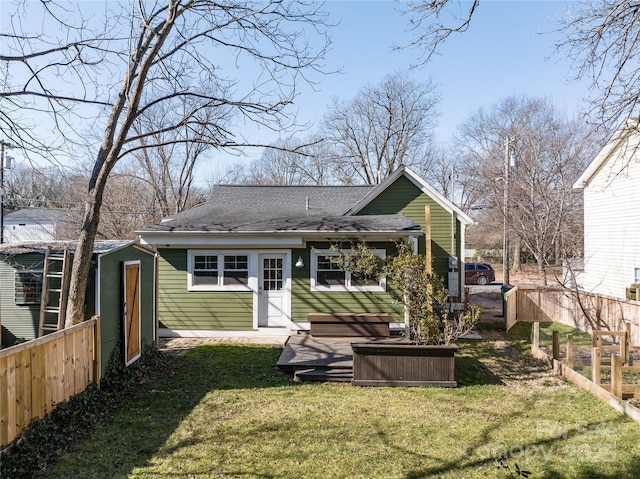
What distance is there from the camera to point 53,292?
6820 mm

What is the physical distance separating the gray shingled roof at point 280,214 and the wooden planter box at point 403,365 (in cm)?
386

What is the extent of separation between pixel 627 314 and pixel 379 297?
5.93 m

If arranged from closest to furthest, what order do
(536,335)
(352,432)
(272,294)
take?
(352,432), (536,335), (272,294)

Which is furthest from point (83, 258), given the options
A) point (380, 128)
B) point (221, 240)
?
point (380, 128)

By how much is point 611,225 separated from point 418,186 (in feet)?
23.9

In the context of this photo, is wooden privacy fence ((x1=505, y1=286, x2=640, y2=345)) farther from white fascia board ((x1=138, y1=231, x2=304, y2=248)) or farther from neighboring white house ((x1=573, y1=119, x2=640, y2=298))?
white fascia board ((x1=138, y1=231, x2=304, y2=248))

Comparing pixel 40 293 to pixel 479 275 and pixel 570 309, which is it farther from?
pixel 479 275

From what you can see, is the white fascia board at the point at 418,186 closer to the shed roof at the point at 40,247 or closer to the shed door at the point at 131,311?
the shed door at the point at 131,311

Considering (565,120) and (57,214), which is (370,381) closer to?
(565,120)

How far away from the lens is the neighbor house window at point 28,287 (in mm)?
6789

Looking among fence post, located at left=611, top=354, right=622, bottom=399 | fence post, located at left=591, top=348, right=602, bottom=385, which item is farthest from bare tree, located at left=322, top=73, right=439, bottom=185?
fence post, located at left=611, top=354, right=622, bottom=399

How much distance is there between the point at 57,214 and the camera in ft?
92.5

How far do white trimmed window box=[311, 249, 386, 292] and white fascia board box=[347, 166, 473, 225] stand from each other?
3576mm

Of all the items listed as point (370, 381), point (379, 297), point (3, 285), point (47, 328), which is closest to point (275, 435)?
point (370, 381)
